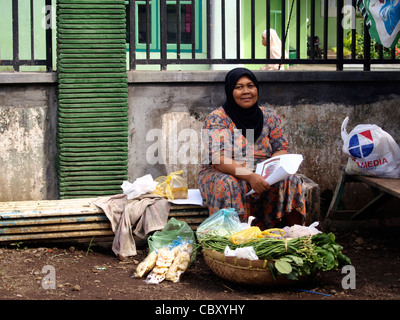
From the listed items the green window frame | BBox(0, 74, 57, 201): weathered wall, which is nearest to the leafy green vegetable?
BBox(0, 74, 57, 201): weathered wall

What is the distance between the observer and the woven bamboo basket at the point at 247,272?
3814mm

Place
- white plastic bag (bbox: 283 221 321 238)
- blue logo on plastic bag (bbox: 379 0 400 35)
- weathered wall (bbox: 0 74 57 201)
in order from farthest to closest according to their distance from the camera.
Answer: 1. weathered wall (bbox: 0 74 57 201)
2. blue logo on plastic bag (bbox: 379 0 400 35)
3. white plastic bag (bbox: 283 221 321 238)

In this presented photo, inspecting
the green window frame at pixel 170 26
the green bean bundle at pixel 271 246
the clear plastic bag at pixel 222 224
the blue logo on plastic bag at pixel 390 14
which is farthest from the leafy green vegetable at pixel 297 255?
the green window frame at pixel 170 26

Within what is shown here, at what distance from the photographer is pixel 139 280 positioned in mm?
4281

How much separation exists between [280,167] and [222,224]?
61 centimetres

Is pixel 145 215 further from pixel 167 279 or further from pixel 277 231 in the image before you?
pixel 277 231

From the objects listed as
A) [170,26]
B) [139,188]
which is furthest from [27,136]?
[170,26]

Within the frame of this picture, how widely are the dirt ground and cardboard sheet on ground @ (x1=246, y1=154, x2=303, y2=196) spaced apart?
78 cm

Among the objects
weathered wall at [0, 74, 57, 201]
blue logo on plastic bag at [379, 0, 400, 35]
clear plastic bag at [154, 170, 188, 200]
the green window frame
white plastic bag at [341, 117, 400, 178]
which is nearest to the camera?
blue logo on plastic bag at [379, 0, 400, 35]

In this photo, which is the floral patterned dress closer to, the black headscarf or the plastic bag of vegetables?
the black headscarf

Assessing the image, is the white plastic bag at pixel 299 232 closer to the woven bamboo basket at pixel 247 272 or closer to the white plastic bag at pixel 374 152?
the woven bamboo basket at pixel 247 272

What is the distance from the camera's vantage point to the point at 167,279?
4242 millimetres

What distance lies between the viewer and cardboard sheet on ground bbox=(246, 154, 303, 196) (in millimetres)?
4418

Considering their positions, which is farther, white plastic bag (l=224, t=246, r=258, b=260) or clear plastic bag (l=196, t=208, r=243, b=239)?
clear plastic bag (l=196, t=208, r=243, b=239)
